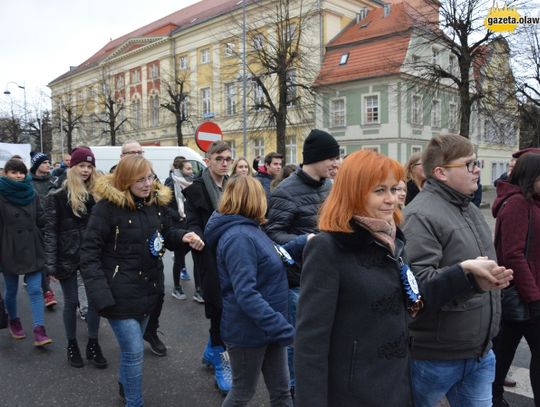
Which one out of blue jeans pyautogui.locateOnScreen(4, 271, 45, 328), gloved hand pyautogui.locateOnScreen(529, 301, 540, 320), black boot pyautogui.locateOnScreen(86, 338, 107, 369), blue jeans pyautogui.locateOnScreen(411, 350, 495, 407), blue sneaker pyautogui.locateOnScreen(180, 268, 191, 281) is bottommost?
blue sneaker pyautogui.locateOnScreen(180, 268, 191, 281)

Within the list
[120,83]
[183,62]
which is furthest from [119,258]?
[120,83]

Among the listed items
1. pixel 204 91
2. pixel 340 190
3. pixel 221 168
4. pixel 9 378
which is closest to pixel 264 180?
pixel 221 168

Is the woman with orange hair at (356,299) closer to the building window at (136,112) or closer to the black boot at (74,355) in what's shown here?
the black boot at (74,355)

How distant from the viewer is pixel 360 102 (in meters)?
33.8

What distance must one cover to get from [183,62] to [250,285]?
47.1 m

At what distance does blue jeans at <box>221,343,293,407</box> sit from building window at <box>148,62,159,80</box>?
49.0 meters

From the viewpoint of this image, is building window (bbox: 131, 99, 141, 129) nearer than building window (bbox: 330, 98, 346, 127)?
No

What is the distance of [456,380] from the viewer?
7.83 feet

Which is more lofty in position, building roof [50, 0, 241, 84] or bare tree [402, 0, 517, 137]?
building roof [50, 0, 241, 84]

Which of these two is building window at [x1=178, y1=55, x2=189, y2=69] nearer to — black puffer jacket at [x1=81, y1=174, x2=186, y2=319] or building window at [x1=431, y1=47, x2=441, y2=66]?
building window at [x1=431, y1=47, x2=441, y2=66]

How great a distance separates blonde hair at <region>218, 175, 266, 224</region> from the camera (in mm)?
2975

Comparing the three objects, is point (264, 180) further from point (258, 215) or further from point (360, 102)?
point (360, 102)

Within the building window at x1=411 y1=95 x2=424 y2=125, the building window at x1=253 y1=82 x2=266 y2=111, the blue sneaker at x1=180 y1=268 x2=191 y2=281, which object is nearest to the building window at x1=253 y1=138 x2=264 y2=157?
the building window at x1=253 y1=82 x2=266 y2=111

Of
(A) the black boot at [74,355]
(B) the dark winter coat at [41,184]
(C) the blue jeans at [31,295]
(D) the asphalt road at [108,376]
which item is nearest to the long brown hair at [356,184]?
(D) the asphalt road at [108,376]
